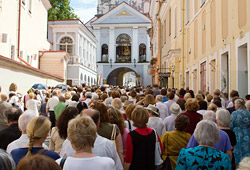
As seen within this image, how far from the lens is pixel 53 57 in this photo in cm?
3322

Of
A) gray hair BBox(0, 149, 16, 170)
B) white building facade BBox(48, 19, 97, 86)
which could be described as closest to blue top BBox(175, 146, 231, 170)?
gray hair BBox(0, 149, 16, 170)

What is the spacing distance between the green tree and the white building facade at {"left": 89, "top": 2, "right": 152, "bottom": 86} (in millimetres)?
7383

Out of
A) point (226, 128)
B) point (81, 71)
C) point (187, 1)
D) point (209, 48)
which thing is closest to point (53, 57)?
point (81, 71)

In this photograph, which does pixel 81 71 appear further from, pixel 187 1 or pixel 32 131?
pixel 32 131

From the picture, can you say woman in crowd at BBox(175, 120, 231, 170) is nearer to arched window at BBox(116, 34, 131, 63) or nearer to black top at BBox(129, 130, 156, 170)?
black top at BBox(129, 130, 156, 170)

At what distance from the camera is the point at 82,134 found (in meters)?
3.20

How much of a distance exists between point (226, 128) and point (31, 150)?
3281 mm

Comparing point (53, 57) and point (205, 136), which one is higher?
point (53, 57)

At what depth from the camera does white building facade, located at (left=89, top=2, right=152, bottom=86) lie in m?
56.4

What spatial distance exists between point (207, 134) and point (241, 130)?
2.86 meters

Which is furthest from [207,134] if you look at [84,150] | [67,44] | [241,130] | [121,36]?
[121,36]

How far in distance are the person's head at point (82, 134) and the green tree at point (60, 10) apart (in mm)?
46185

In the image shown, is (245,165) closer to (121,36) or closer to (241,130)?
(241,130)

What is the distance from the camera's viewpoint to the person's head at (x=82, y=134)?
10.4 feet
